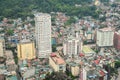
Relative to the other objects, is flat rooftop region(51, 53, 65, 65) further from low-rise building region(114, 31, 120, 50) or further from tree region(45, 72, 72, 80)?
low-rise building region(114, 31, 120, 50)

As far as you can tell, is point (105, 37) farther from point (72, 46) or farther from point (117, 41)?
point (72, 46)

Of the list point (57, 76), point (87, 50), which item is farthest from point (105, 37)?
point (57, 76)

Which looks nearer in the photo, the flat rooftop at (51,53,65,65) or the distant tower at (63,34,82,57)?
the flat rooftop at (51,53,65,65)

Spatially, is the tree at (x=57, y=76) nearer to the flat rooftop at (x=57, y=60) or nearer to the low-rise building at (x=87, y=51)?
the flat rooftop at (x=57, y=60)

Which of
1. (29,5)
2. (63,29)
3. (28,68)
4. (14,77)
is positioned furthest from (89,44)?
(29,5)

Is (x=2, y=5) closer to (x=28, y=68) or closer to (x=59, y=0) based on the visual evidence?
(x=59, y=0)

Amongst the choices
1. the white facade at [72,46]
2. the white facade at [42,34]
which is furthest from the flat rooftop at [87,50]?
the white facade at [42,34]

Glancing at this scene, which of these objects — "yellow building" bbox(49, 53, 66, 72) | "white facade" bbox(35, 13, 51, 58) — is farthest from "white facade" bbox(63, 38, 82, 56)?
"yellow building" bbox(49, 53, 66, 72)
